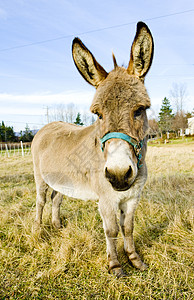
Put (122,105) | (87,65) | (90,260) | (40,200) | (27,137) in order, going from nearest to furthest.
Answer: (122,105), (87,65), (90,260), (40,200), (27,137)

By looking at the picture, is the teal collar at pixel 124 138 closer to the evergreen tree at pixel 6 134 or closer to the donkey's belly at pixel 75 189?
the donkey's belly at pixel 75 189

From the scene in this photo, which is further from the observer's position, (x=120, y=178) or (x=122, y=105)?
(x=122, y=105)

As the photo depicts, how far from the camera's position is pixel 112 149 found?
157 centimetres

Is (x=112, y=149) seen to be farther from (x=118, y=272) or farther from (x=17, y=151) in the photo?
(x=17, y=151)

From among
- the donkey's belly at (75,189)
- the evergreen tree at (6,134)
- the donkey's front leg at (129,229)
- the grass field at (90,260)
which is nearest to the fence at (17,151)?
the donkey's belly at (75,189)

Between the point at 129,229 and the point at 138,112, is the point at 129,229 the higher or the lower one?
the lower one

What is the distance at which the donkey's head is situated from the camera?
1.55 m

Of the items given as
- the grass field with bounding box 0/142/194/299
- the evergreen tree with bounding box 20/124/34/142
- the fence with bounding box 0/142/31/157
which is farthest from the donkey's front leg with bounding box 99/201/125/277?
the evergreen tree with bounding box 20/124/34/142

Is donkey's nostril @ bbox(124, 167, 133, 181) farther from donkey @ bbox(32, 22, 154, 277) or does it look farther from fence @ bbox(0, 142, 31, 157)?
fence @ bbox(0, 142, 31, 157)

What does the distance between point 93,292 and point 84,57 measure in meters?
2.72

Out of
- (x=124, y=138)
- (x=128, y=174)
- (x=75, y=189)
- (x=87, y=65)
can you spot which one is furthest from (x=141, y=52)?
(x=75, y=189)

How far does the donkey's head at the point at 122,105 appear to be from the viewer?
1552 mm

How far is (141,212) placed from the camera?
3.65m

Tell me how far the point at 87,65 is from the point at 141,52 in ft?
2.10
